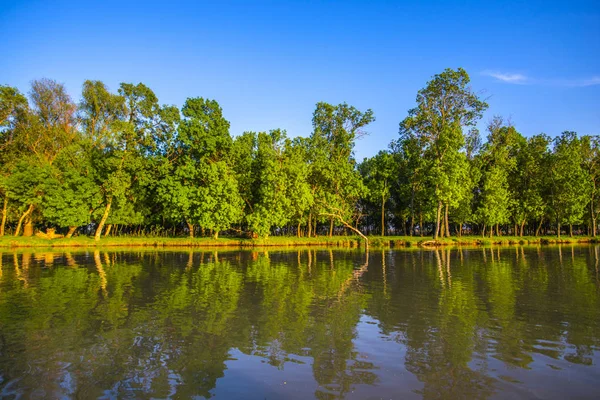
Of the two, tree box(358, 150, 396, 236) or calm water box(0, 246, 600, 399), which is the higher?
tree box(358, 150, 396, 236)

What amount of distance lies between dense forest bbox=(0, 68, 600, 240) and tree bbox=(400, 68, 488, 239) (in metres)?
0.19

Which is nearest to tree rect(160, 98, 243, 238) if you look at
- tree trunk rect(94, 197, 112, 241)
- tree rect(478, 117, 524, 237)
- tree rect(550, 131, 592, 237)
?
tree trunk rect(94, 197, 112, 241)

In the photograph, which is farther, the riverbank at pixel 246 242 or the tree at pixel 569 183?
the tree at pixel 569 183

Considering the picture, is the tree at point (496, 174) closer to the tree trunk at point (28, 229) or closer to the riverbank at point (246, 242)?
the riverbank at point (246, 242)

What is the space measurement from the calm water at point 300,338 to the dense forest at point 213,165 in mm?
37728

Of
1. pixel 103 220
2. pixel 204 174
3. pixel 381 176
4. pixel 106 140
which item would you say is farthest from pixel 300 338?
pixel 381 176

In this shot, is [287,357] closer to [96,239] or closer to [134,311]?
[134,311]

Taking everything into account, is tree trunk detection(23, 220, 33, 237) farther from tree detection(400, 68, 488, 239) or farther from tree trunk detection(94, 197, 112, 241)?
tree detection(400, 68, 488, 239)

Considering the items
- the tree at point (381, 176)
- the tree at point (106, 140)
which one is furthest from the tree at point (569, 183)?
the tree at point (106, 140)

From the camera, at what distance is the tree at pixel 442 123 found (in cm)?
6300

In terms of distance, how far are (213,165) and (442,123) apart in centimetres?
3714

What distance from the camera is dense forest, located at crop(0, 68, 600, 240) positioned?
199 ft

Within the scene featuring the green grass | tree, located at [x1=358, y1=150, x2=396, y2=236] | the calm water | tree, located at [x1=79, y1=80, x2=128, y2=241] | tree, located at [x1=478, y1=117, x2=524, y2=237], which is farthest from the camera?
tree, located at [x1=358, y1=150, x2=396, y2=236]

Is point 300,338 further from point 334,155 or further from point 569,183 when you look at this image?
point 569,183
